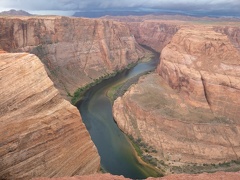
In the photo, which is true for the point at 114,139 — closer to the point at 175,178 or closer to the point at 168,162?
the point at 168,162

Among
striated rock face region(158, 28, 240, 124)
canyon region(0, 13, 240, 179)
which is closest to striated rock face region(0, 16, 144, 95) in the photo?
canyon region(0, 13, 240, 179)

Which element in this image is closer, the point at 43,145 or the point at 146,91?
the point at 43,145

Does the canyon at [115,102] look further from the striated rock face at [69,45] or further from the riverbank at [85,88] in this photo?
the riverbank at [85,88]

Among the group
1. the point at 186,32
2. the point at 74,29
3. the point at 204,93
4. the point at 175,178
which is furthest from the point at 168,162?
the point at 74,29

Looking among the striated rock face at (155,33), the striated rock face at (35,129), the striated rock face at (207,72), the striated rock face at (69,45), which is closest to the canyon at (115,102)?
the striated rock face at (35,129)

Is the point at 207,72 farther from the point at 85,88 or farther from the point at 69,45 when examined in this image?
the point at 69,45
